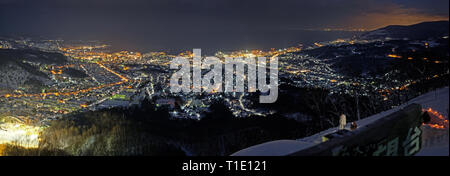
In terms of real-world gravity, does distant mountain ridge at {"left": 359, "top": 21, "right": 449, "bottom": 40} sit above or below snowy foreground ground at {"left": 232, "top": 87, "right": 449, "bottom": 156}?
above

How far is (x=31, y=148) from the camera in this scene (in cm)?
1387

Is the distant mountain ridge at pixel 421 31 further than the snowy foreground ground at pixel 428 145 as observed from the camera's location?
Yes

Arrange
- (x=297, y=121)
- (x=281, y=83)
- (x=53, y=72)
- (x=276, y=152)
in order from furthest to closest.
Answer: (x=53, y=72)
(x=281, y=83)
(x=297, y=121)
(x=276, y=152)

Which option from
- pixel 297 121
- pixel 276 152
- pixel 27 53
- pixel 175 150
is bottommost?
pixel 175 150

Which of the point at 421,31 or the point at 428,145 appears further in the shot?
the point at 421,31

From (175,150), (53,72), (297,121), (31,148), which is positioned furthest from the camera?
(53,72)

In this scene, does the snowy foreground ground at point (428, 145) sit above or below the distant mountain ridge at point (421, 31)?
below

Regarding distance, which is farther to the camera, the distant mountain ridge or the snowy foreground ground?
the distant mountain ridge

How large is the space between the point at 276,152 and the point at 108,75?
40.7 meters

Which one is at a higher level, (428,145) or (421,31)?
(421,31)
